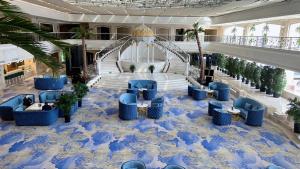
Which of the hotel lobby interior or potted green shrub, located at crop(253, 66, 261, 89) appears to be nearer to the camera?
the hotel lobby interior

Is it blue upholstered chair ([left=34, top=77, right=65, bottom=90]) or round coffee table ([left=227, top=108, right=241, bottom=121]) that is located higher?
blue upholstered chair ([left=34, top=77, right=65, bottom=90])

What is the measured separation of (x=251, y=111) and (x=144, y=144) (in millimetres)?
6104

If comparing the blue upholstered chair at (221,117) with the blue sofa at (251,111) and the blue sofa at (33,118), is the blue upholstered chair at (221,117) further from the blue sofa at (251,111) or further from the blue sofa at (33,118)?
the blue sofa at (33,118)

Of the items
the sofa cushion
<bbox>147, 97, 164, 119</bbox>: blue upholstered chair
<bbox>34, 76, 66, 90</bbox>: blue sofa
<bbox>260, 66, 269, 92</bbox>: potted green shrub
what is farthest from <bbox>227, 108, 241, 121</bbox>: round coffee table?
<bbox>34, 76, 66, 90</bbox>: blue sofa

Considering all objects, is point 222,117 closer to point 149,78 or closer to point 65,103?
point 65,103

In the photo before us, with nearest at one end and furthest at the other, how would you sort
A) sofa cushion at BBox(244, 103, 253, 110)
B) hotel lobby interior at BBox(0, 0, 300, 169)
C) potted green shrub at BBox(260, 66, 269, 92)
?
hotel lobby interior at BBox(0, 0, 300, 169), sofa cushion at BBox(244, 103, 253, 110), potted green shrub at BBox(260, 66, 269, 92)

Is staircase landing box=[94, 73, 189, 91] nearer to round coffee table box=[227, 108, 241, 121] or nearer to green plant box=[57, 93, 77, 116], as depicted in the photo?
round coffee table box=[227, 108, 241, 121]

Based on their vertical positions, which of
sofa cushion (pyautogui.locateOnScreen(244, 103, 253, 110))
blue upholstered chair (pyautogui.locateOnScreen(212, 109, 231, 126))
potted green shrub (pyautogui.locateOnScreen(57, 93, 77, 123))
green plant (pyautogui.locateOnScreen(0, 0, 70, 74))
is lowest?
blue upholstered chair (pyautogui.locateOnScreen(212, 109, 231, 126))

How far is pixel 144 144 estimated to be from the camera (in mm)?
10414

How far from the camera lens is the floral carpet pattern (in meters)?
9.08

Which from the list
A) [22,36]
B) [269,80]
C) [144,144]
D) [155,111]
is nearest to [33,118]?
[144,144]

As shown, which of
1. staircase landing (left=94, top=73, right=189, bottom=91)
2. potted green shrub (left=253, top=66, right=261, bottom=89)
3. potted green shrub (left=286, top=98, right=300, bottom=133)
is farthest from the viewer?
staircase landing (left=94, top=73, right=189, bottom=91)

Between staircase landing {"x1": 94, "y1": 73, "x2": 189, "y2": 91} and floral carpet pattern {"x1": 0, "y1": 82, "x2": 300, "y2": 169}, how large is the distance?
6.63 meters

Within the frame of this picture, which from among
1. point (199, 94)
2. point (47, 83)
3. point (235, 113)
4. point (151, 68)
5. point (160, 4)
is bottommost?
point (235, 113)
